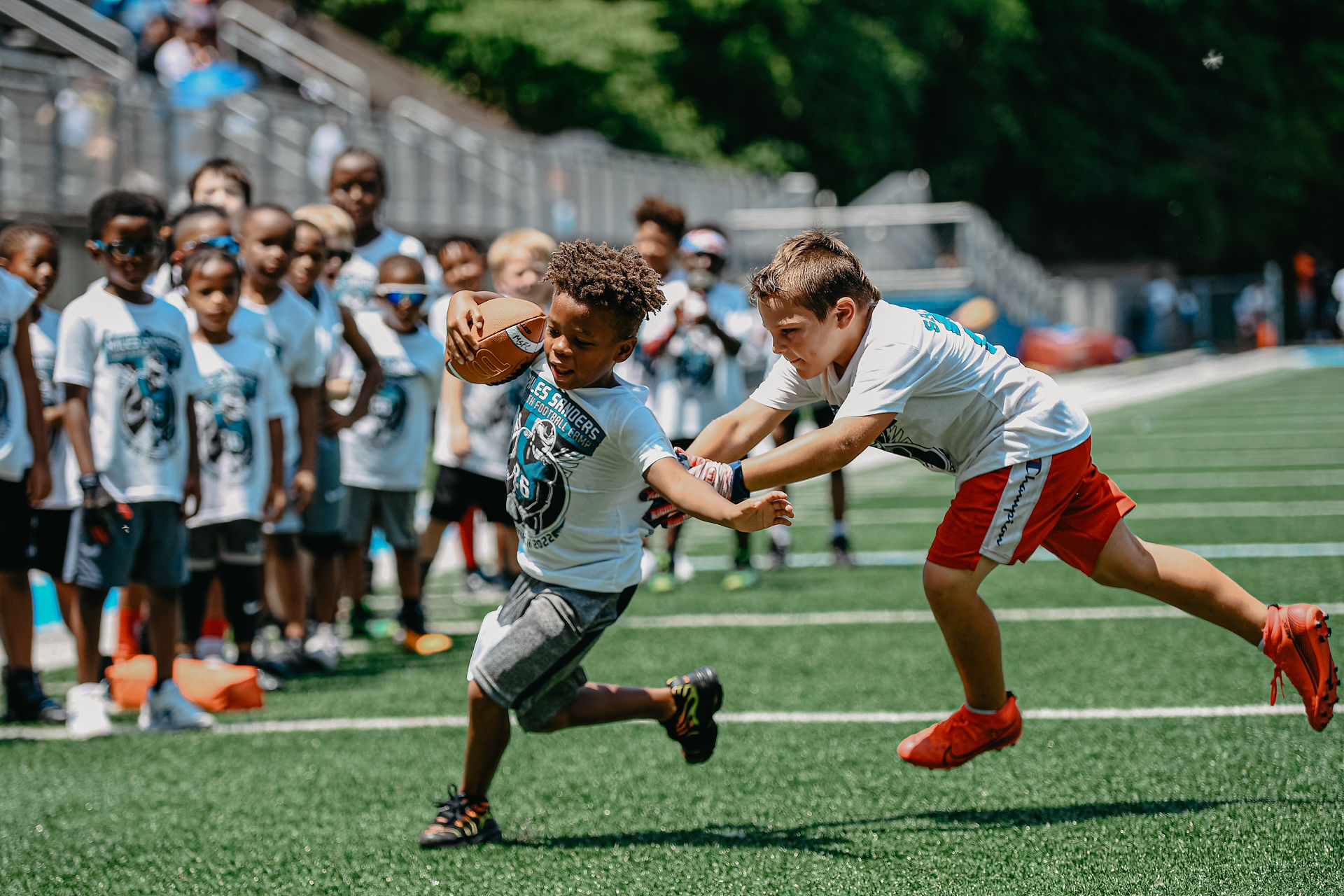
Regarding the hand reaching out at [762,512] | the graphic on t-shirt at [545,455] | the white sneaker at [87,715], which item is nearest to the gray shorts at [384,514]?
the white sneaker at [87,715]

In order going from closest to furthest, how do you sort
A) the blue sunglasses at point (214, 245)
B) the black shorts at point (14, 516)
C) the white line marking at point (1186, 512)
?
the black shorts at point (14, 516) → the blue sunglasses at point (214, 245) → the white line marking at point (1186, 512)

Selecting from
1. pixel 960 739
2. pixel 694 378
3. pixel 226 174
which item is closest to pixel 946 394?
pixel 960 739

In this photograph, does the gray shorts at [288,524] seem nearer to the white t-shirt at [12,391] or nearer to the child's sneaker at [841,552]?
the white t-shirt at [12,391]

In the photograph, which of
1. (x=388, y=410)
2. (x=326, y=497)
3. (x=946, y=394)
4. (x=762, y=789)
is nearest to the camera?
(x=946, y=394)

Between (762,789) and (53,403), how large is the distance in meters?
3.63

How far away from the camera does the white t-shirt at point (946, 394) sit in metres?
3.89

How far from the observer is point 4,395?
18.1 ft

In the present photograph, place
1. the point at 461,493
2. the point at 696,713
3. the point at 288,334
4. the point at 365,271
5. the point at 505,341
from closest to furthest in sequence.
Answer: the point at 505,341 < the point at 696,713 < the point at 288,334 < the point at 365,271 < the point at 461,493

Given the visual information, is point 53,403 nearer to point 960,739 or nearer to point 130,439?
point 130,439

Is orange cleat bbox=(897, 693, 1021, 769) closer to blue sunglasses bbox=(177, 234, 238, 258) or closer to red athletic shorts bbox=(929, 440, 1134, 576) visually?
red athletic shorts bbox=(929, 440, 1134, 576)

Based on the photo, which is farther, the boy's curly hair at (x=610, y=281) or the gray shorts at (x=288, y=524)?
the gray shorts at (x=288, y=524)

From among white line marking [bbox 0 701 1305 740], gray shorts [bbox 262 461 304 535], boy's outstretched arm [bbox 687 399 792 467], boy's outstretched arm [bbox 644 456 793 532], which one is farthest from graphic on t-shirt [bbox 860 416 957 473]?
gray shorts [bbox 262 461 304 535]

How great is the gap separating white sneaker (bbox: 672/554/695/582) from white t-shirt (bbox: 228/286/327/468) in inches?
122

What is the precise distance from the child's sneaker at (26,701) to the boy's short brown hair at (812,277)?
11.4 ft
